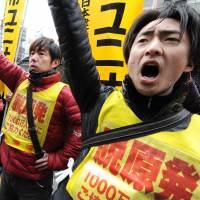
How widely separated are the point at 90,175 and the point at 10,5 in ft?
14.1

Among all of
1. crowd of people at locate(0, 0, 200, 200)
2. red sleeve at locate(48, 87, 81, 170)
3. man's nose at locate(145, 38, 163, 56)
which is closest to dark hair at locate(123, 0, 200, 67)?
crowd of people at locate(0, 0, 200, 200)

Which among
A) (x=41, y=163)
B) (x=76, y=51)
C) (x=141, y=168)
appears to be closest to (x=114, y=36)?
(x=41, y=163)

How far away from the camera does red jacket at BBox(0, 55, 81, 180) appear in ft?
7.71

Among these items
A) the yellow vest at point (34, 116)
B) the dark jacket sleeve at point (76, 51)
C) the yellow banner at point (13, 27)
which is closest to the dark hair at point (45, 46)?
the yellow vest at point (34, 116)

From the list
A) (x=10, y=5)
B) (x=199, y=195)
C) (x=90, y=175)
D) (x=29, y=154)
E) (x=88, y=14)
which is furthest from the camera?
(x=10, y=5)

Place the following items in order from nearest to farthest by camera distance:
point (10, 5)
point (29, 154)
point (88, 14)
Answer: point (29, 154) < point (88, 14) < point (10, 5)

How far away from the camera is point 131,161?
1078 mm

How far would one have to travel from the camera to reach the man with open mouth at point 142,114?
1.04 metres

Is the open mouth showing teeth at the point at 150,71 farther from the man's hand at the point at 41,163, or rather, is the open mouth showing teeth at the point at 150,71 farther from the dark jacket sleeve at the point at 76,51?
the man's hand at the point at 41,163

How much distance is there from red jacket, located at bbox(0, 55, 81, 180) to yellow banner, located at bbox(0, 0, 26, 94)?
85.5 inches

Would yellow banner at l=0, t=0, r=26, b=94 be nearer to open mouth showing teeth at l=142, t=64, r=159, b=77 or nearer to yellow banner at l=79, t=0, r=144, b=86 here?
yellow banner at l=79, t=0, r=144, b=86

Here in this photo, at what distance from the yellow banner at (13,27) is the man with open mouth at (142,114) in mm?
3501

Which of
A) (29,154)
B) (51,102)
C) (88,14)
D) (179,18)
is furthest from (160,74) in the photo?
(88,14)

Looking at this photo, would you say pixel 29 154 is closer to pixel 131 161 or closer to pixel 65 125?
pixel 65 125
